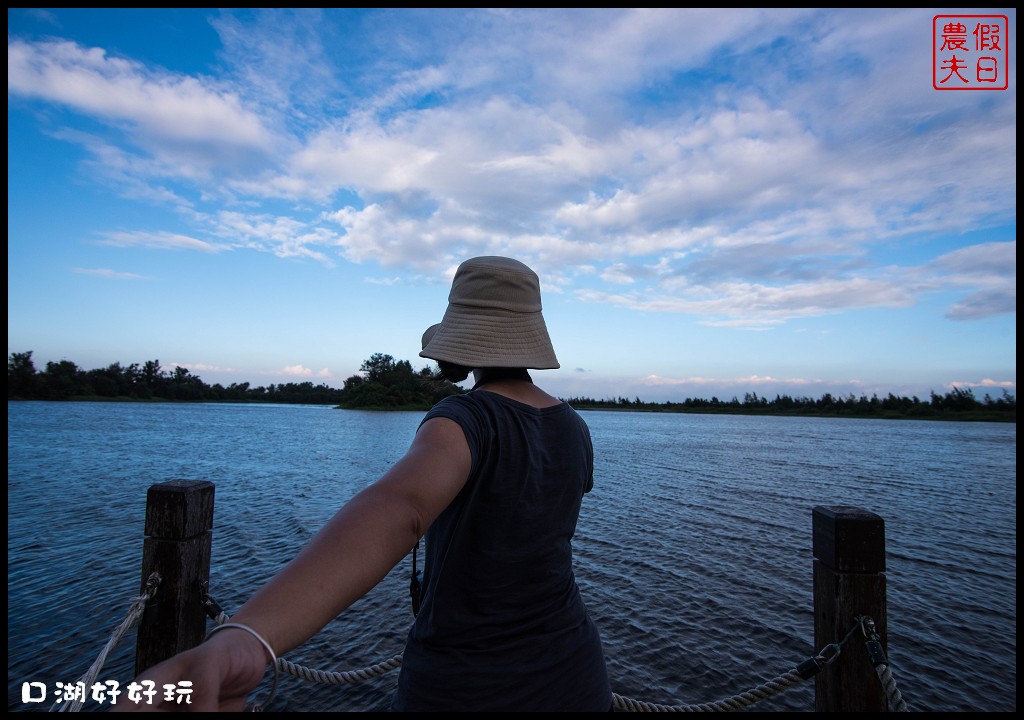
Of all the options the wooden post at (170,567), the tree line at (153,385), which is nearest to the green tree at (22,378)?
the tree line at (153,385)

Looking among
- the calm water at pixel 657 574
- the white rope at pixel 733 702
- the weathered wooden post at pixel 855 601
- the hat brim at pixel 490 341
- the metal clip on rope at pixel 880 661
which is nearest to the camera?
Result: the hat brim at pixel 490 341

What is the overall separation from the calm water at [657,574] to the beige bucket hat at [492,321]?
646cm

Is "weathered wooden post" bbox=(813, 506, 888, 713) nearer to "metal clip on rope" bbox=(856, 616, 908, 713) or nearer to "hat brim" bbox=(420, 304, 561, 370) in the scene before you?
"metal clip on rope" bbox=(856, 616, 908, 713)

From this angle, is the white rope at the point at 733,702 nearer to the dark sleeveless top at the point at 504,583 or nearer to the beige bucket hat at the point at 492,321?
the dark sleeveless top at the point at 504,583

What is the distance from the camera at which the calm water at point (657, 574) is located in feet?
23.5

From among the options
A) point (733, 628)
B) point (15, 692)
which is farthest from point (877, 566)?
point (15, 692)

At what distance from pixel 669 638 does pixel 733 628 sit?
1.18 metres

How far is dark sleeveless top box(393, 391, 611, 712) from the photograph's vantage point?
1526 mm

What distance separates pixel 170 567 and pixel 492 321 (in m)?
3.04

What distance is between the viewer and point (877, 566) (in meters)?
3.08

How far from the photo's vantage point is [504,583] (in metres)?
1.62

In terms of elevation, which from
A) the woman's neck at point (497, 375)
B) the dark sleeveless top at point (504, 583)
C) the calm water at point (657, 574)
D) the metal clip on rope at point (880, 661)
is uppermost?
the woman's neck at point (497, 375)

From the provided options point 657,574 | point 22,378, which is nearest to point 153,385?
point 22,378

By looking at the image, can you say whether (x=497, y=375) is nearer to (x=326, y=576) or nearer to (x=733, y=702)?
(x=326, y=576)
